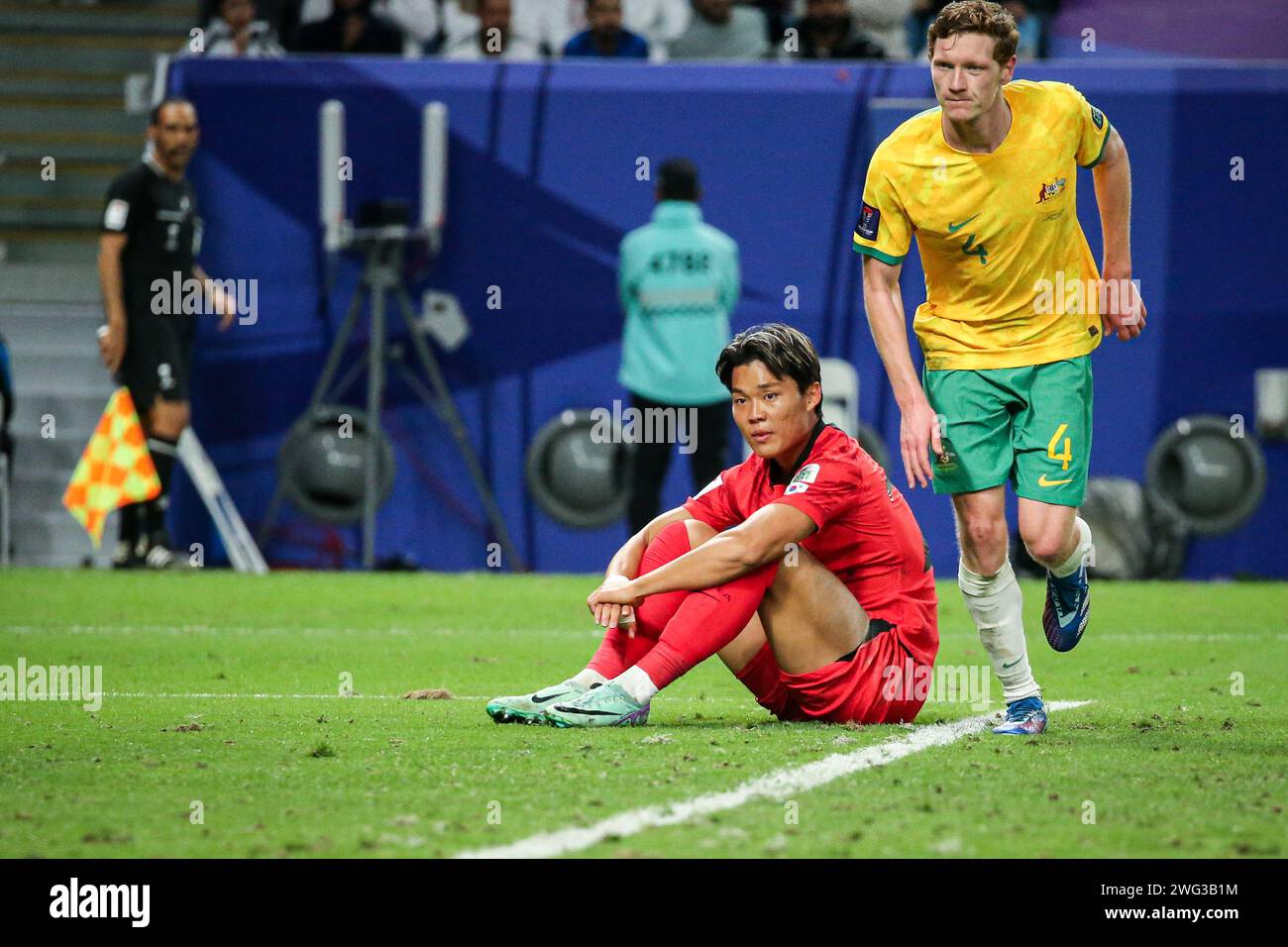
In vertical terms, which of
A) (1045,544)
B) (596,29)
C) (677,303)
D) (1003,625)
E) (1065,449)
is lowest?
(1003,625)

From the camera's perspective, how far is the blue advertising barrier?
13.7 m

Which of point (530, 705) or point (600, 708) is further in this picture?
point (530, 705)

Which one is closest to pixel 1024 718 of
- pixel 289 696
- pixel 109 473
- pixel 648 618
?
pixel 648 618

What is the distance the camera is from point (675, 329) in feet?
40.1

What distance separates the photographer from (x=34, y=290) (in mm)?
15828

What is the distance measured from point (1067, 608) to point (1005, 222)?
125 cm

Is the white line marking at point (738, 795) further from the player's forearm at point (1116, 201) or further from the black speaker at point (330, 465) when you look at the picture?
the black speaker at point (330, 465)

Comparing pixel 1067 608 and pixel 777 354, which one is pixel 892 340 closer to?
pixel 777 354

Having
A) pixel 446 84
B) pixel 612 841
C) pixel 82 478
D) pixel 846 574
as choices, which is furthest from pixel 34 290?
pixel 612 841

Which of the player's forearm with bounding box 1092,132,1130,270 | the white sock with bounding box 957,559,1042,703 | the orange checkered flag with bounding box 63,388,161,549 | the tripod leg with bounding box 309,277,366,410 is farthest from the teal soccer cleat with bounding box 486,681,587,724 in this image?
the tripod leg with bounding box 309,277,366,410

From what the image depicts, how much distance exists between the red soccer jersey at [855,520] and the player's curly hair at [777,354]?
22 cm

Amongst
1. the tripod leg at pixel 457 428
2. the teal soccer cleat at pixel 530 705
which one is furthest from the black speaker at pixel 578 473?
the teal soccer cleat at pixel 530 705

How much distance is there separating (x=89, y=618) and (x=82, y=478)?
11.0 feet

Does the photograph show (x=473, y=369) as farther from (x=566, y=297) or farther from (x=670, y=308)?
(x=670, y=308)
